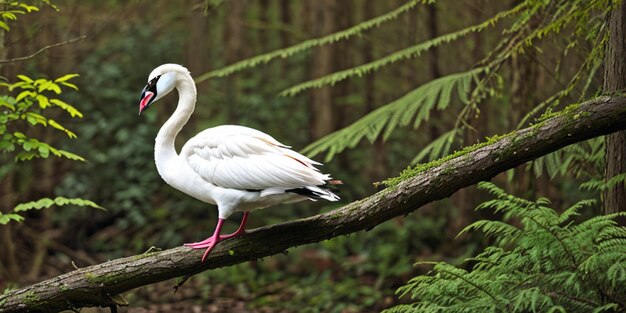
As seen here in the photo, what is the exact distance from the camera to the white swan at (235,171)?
4410 mm

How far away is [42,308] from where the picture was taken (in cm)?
477

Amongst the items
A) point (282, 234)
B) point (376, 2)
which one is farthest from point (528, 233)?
point (376, 2)

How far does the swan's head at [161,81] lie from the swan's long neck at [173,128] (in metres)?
0.05

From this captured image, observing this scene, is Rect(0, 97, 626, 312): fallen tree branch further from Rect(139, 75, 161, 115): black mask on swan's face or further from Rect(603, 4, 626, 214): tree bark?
Rect(139, 75, 161, 115): black mask on swan's face

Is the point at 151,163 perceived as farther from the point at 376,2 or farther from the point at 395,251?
the point at 376,2

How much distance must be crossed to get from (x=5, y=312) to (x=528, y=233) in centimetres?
318

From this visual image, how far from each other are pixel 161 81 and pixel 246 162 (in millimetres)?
861

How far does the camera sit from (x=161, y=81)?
4.96 m

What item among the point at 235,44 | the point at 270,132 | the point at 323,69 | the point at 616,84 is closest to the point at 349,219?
the point at 616,84

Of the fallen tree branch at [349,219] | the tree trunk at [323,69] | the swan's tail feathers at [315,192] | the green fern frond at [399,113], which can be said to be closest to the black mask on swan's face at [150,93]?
the fallen tree branch at [349,219]

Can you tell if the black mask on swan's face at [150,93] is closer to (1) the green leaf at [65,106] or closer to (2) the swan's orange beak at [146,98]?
(2) the swan's orange beak at [146,98]

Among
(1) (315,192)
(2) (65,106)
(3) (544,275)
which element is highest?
(2) (65,106)

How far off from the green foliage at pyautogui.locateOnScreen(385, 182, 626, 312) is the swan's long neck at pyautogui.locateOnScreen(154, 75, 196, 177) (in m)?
1.71

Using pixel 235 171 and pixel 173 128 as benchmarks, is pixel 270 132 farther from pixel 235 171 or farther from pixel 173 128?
pixel 235 171
